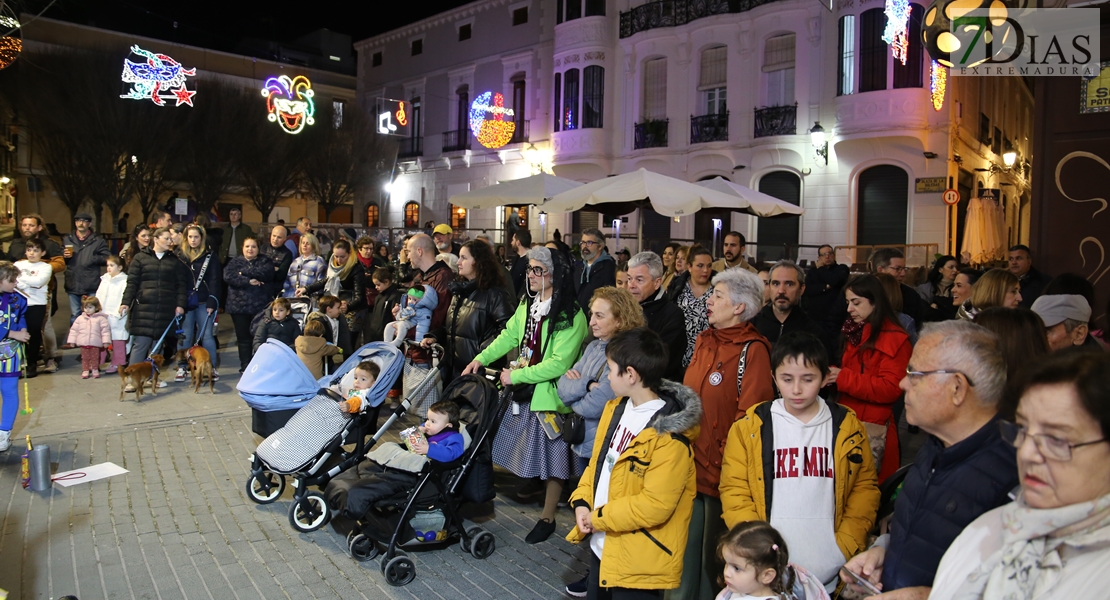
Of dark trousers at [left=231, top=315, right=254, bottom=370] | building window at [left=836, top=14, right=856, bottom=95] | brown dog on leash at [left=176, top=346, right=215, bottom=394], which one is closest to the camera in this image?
brown dog on leash at [left=176, top=346, right=215, bottom=394]

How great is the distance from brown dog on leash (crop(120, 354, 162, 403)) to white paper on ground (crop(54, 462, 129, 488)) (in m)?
2.36

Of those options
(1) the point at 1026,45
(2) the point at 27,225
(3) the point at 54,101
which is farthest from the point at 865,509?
(3) the point at 54,101

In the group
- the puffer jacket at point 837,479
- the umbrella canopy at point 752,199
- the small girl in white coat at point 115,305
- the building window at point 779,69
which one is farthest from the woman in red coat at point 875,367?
the building window at point 779,69

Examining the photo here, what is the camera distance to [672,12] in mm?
23766

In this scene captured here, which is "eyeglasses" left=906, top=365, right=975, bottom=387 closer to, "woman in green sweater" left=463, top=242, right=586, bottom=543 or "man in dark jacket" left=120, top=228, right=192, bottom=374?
"woman in green sweater" left=463, top=242, right=586, bottom=543

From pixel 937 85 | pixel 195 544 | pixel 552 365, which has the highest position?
pixel 937 85

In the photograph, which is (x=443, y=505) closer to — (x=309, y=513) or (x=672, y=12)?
(x=309, y=513)

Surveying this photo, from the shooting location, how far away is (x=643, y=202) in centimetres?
1126

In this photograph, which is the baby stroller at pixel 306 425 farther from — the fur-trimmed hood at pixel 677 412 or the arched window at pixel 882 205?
the arched window at pixel 882 205

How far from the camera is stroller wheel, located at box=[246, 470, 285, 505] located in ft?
18.7

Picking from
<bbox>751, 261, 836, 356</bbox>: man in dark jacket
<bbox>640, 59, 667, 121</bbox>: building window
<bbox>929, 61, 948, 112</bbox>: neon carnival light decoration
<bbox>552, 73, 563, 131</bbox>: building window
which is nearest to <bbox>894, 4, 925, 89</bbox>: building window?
<bbox>929, 61, 948, 112</bbox>: neon carnival light decoration

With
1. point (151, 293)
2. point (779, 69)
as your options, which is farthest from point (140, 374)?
point (779, 69)

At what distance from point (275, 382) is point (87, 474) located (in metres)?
2.01

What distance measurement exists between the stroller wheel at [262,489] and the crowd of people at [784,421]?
1582 millimetres
